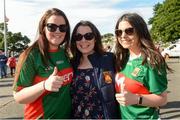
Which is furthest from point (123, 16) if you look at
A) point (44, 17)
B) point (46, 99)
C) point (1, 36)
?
point (1, 36)

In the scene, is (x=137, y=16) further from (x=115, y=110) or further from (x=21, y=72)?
(x=21, y=72)

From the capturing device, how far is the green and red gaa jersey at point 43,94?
12.7 ft

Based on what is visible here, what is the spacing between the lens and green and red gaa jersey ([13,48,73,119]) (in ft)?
12.7

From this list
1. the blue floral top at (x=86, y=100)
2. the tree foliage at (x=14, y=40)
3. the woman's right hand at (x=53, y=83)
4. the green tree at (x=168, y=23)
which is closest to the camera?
the woman's right hand at (x=53, y=83)

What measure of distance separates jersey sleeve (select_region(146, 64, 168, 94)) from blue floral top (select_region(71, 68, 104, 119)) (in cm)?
59

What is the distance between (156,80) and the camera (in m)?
3.76

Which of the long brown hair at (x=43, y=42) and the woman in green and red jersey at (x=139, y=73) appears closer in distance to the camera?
the woman in green and red jersey at (x=139, y=73)

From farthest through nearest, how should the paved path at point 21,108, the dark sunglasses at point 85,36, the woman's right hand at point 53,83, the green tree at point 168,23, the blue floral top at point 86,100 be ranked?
the green tree at point 168,23 → the paved path at point 21,108 → the dark sunglasses at point 85,36 → the blue floral top at point 86,100 → the woman's right hand at point 53,83

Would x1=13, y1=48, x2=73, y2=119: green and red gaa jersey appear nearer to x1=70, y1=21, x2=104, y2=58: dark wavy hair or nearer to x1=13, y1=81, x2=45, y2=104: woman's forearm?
x1=13, y1=81, x2=45, y2=104: woman's forearm

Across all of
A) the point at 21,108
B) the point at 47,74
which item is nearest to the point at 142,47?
the point at 47,74

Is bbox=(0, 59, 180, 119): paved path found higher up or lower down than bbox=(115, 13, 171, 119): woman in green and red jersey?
lower down

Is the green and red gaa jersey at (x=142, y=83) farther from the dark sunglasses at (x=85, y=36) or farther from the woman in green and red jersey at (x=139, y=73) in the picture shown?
the dark sunglasses at (x=85, y=36)

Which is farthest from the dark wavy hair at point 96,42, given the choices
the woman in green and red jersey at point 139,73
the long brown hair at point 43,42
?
the woman in green and red jersey at point 139,73

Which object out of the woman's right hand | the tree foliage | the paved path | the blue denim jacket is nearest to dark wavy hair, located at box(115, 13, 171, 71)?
the blue denim jacket
